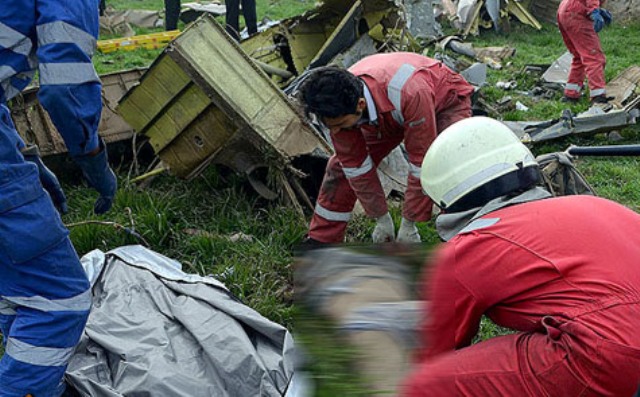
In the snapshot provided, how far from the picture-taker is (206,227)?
4297mm

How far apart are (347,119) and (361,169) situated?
443mm

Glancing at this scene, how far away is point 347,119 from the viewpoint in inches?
131

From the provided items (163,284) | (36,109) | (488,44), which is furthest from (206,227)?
(488,44)

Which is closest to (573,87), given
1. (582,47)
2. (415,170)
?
(582,47)

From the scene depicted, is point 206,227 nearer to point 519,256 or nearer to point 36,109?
point 36,109

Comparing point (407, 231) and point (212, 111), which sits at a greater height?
point (212, 111)

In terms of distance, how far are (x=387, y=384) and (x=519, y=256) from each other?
0.51 metres

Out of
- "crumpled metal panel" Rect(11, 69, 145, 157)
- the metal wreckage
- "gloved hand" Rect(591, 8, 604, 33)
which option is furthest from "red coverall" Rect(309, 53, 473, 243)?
"gloved hand" Rect(591, 8, 604, 33)

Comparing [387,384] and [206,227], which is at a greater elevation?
[387,384]

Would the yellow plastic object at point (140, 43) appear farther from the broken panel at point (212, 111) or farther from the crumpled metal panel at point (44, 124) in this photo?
the broken panel at point (212, 111)

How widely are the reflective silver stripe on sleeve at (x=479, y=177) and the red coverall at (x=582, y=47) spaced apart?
571 cm

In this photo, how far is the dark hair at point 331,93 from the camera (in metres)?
3.20

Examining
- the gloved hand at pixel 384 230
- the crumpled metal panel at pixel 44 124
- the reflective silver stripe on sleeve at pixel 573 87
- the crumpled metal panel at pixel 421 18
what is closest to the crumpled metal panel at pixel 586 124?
the reflective silver stripe on sleeve at pixel 573 87

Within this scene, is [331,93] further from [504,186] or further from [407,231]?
[504,186]
